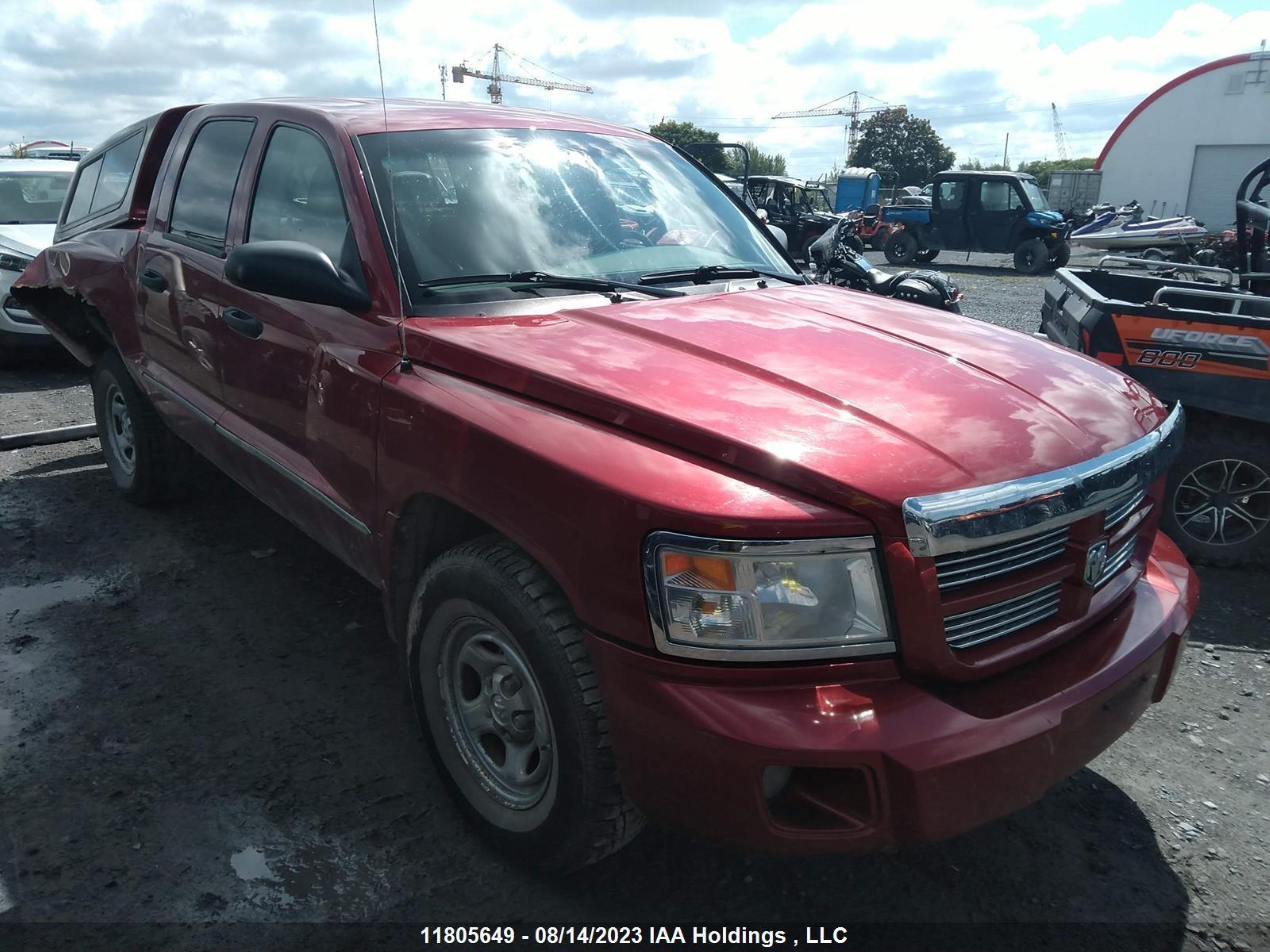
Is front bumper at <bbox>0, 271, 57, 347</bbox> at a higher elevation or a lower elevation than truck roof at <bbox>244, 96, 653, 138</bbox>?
lower

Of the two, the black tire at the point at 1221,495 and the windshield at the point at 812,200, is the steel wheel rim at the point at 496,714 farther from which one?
the windshield at the point at 812,200

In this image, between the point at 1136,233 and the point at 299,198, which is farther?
the point at 1136,233

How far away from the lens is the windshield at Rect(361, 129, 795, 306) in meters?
2.72

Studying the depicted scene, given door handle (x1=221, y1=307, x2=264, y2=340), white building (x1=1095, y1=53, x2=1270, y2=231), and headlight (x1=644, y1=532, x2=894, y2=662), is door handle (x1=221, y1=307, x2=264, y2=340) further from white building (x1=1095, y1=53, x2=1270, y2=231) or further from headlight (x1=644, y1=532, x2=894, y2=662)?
white building (x1=1095, y1=53, x2=1270, y2=231)

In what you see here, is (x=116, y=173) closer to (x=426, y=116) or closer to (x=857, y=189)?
(x=426, y=116)

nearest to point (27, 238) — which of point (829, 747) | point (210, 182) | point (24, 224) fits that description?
point (24, 224)

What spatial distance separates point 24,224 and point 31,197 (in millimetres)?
561

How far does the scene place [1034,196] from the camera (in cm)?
2161

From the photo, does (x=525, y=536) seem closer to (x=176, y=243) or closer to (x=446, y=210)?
(x=446, y=210)

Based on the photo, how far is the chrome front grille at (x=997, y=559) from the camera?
182 centimetres

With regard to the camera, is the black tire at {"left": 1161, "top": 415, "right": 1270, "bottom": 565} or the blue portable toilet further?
the blue portable toilet

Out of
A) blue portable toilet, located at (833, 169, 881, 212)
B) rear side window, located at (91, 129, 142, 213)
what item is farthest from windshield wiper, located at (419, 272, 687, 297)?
blue portable toilet, located at (833, 169, 881, 212)

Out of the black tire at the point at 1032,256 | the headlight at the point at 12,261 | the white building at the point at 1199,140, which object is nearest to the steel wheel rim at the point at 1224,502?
the headlight at the point at 12,261

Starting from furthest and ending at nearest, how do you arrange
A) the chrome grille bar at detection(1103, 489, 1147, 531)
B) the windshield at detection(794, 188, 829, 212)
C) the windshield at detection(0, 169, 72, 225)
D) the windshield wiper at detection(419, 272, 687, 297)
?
the windshield at detection(794, 188, 829, 212) < the windshield at detection(0, 169, 72, 225) < the windshield wiper at detection(419, 272, 687, 297) < the chrome grille bar at detection(1103, 489, 1147, 531)
